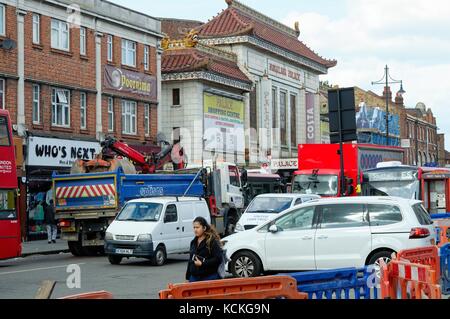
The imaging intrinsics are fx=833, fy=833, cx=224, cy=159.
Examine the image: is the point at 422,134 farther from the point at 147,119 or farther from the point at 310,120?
the point at 147,119

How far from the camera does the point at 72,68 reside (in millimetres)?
35312

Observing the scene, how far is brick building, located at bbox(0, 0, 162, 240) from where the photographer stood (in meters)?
31.9

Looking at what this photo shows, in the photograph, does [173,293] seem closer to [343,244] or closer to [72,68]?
[343,244]

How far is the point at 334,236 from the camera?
53.6 ft

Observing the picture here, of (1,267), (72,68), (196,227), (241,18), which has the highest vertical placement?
(241,18)

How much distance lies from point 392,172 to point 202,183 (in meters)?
7.50

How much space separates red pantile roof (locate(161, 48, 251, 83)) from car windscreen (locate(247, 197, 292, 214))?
19.3 metres

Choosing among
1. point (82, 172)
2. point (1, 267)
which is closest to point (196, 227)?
point (1, 267)

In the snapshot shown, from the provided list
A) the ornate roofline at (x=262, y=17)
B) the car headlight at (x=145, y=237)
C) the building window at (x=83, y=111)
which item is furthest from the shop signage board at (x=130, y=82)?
the car headlight at (x=145, y=237)

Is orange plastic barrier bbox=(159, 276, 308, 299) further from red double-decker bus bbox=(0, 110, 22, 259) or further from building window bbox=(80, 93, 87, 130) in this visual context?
building window bbox=(80, 93, 87, 130)

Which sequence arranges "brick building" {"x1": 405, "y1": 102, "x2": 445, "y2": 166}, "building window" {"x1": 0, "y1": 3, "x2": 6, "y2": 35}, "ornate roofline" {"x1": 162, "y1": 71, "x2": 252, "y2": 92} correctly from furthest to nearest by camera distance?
1. "brick building" {"x1": 405, "y1": 102, "x2": 445, "y2": 166}
2. "ornate roofline" {"x1": 162, "y1": 71, "x2": 252, "y2": 92}
3. "building window" {"x1": 0, "y1": 3, "x2": 6, "y2": 35}

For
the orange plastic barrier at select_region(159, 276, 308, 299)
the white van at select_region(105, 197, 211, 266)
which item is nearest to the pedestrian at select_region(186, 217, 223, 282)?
the orange plastic barrier at select_region(159, 276, 308, 299)

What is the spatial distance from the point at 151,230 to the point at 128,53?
19464 millimetres
